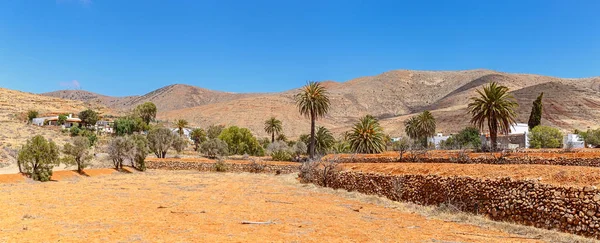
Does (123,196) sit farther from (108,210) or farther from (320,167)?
(320,167)


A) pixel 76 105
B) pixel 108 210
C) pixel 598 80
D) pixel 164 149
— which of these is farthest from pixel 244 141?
pixel 598 80

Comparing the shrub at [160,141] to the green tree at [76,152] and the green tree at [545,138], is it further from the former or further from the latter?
the green tree at [545,138]

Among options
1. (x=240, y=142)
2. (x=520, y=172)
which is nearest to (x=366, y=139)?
(x=520, y=172)

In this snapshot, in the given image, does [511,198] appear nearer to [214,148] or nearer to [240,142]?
[214,148]

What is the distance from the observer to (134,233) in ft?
37.7

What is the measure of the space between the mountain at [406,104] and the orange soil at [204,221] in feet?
290

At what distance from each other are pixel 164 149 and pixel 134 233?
47033mm

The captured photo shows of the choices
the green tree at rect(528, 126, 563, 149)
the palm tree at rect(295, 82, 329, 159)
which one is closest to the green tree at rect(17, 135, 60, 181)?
the palm tree at rect(295, 82, 329, 159)

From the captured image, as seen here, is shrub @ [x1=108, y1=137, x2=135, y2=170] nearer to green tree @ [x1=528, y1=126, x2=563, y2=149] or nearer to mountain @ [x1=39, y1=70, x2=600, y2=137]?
green tree @ [x1=528, y1=126, x2=563, y2=149]

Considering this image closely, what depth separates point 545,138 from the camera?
2064 inches

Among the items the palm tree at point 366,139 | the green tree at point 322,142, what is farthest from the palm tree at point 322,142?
the palm tree at point 366,139

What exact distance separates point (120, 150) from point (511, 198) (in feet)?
122

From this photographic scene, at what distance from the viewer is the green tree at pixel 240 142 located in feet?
229

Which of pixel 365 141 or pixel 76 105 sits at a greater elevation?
pixel 76 105
